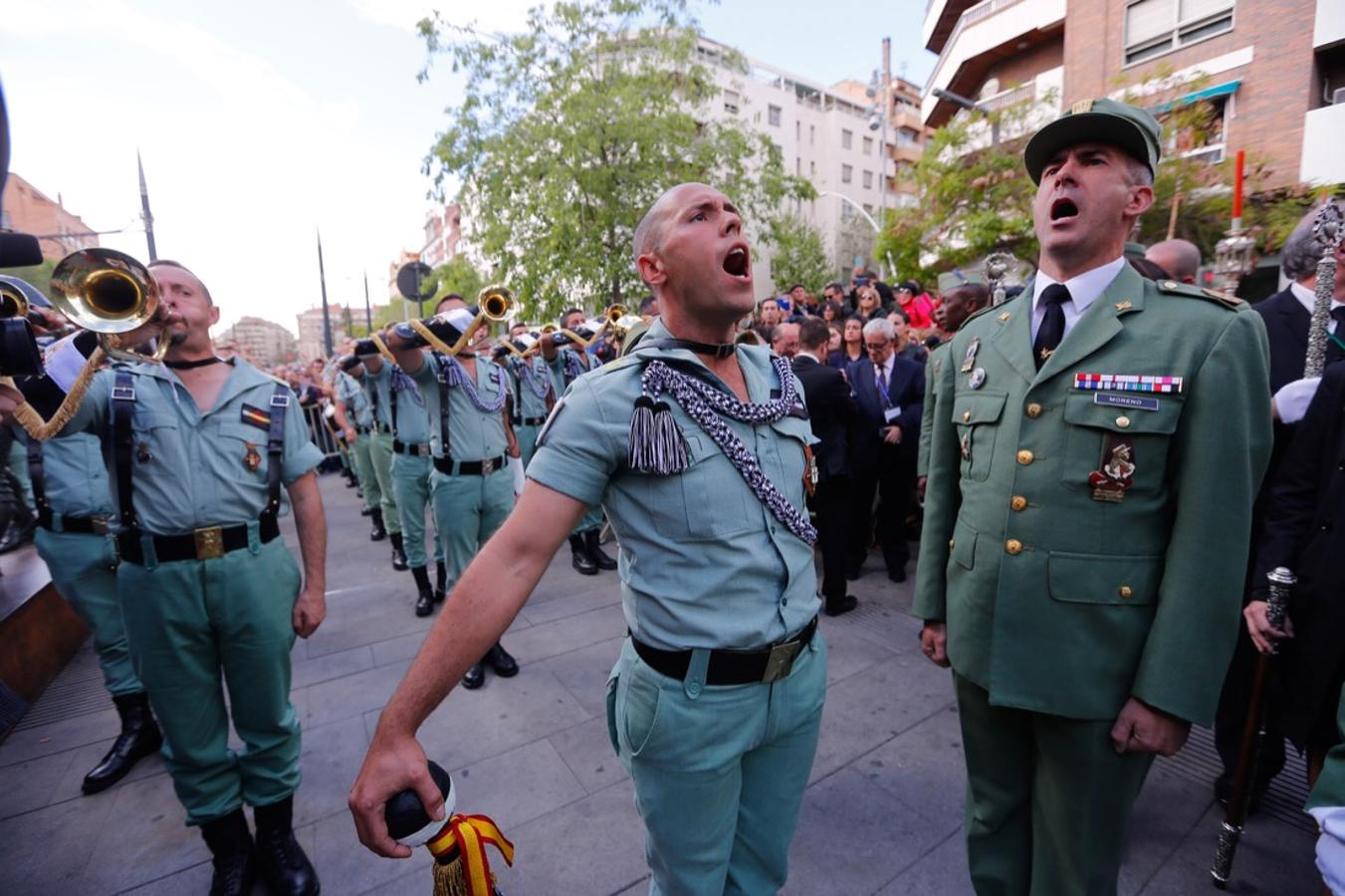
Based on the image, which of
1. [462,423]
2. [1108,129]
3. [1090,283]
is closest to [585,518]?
[462,423]

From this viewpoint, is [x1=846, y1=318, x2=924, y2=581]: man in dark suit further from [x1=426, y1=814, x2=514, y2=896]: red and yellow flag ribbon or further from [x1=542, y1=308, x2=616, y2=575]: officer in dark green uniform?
[x1=426, y1=814, x2=514, y2=896]: red and yellow flag ribbon

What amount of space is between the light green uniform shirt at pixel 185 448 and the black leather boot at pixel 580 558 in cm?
395

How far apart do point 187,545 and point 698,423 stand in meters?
2.16

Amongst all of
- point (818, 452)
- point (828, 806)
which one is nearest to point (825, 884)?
point (828, 806)

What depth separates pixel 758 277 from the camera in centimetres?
4103

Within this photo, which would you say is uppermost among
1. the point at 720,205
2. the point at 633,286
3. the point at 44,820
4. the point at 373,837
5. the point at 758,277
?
the point at 758,277

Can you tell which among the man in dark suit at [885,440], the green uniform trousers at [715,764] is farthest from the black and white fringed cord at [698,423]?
the man in dark suit at [885,440]

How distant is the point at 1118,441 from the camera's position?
1.71m

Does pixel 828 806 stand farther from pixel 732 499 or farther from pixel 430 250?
pixel 430 250

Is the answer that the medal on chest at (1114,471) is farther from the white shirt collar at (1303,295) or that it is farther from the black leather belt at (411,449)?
the black leather belt at (411,449)

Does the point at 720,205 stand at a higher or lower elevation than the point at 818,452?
higher

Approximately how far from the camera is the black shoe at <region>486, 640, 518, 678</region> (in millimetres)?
4332

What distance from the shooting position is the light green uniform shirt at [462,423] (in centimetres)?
464

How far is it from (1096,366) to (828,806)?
2238 mm
